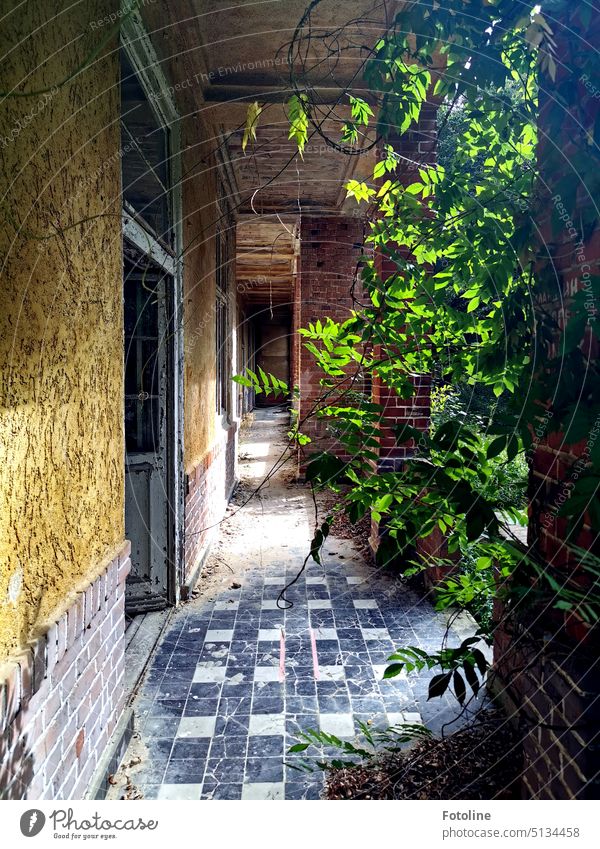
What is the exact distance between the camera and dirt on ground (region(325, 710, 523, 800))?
1.79 meters

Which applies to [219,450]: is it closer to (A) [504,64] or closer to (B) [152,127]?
(B) [152,127]

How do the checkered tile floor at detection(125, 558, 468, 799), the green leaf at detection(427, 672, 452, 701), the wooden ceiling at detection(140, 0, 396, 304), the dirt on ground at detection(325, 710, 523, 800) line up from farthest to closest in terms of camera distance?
the wooden ceiling at detection(140, 0, 396, 304) → the checkered tile floor at detection(125, 558, 468, 799) → the dirt on ground at detection(325, 710, 523, 800) → the green leaf at detection(427, 672, 452, 701)

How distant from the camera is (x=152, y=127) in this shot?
122 inches

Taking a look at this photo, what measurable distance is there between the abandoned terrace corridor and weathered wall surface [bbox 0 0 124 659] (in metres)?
0.85

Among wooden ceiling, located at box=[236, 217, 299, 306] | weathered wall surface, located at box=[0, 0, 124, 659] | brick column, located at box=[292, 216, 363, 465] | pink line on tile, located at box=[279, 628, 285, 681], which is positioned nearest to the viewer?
weathered wall surface, located at box=[0, 0, 124, 659]

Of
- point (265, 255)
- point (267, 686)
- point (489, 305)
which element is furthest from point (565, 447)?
point (265, 255)

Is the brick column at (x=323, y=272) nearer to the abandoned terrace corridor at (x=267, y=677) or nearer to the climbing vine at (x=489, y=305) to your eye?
the abandoned terrace corridor at (x=267, y=677)

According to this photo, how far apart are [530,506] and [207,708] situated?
1643 mm

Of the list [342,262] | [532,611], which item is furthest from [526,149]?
[342,262]

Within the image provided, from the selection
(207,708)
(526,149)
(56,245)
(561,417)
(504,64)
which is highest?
(504,64)

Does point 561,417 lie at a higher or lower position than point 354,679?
higher

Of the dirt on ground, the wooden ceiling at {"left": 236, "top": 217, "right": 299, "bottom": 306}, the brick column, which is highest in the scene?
the wooden ceiling at {"left": 236, "top": 217, "right": 299, "bottom": 306}

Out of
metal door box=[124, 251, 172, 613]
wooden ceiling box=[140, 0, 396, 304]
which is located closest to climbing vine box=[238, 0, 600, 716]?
wooden ceiling box=[140, 0, 396, 304]

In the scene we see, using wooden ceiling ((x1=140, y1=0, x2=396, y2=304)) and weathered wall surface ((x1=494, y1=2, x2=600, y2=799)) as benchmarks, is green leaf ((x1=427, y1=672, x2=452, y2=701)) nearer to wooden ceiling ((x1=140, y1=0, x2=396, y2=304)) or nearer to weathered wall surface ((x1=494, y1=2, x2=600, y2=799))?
weathered wall surface ((x1=494, y1=2, x2=600, y2=799))
